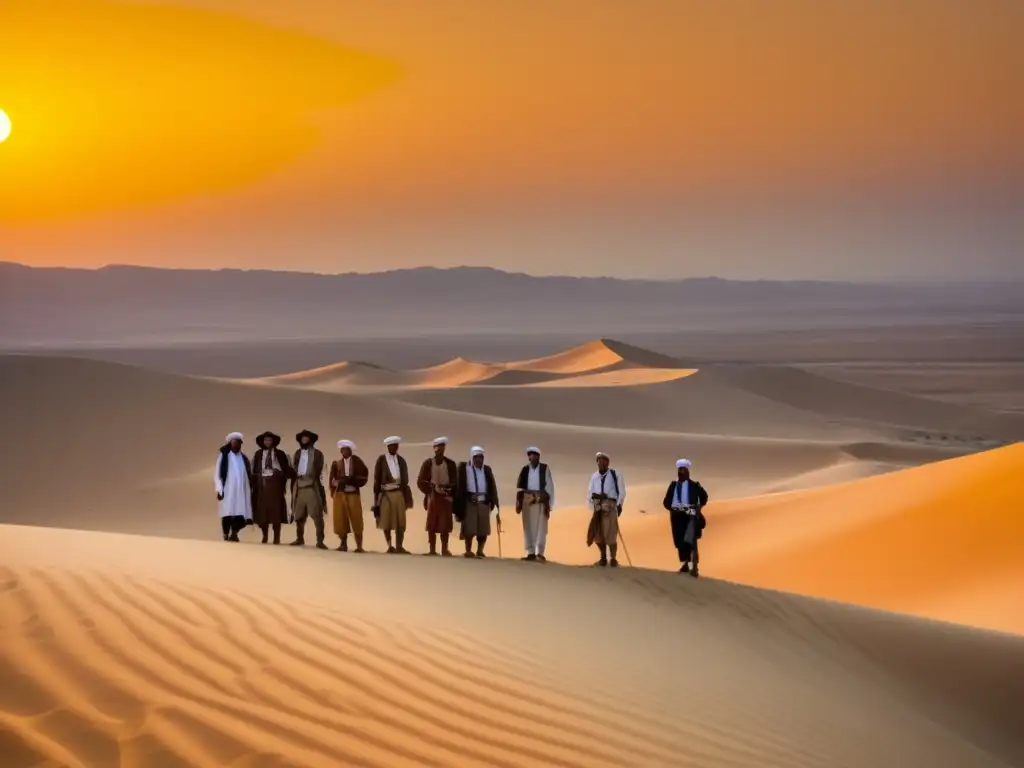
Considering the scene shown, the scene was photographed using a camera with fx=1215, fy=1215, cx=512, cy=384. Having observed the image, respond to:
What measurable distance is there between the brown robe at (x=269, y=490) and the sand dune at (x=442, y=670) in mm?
1381

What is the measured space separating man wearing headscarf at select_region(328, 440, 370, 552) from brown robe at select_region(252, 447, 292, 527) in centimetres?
54

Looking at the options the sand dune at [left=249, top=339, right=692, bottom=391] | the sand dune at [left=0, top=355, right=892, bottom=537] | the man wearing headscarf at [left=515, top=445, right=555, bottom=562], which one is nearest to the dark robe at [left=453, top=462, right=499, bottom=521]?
the man wearing headscarf at [left=515, top=445, right=555, bottom=562]

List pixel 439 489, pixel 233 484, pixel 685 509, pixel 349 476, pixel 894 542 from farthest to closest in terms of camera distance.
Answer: pixel 894 542 → pixel 439 489 → pixel 233 484 → pixel 349 476 → pixel 685 509

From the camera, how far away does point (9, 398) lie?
110ft

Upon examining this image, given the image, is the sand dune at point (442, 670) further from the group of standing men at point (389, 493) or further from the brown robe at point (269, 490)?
the brown robe at point (269, 490)

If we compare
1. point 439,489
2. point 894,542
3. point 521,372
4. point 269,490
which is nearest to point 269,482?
point 269,490

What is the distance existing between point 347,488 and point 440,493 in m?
0.92

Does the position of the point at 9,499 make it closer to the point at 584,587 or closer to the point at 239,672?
the point at 584,587

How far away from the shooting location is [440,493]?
12.1 metres

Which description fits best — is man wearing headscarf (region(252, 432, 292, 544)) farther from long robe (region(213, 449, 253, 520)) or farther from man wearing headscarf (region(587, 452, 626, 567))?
man wearing headscarf (region(587, 452, 626, 567))

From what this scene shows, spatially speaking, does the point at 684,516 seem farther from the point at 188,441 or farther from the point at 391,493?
the point at 188,441

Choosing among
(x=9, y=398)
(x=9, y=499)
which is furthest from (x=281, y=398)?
(x=9, y=499)

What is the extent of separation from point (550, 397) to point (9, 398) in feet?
95.0

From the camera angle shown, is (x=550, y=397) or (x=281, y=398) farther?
(x=550, y=397)
